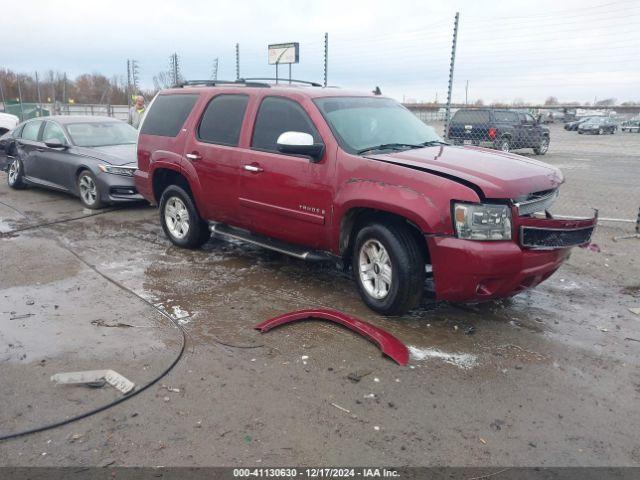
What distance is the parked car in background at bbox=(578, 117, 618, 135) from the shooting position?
37125 millimetres

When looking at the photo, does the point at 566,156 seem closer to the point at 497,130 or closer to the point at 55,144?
the point at 497,130

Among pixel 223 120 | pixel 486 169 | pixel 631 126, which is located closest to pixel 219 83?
pixel 223 120

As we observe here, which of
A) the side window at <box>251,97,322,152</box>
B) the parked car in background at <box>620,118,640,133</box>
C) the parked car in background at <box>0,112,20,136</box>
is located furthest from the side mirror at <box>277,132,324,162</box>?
the parked car in background at <box>620,118,640,133</box>

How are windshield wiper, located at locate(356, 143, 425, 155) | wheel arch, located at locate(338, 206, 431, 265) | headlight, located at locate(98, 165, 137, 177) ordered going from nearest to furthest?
wheel arch, located at locate(338, 206, 431, 265) < windshield wiper, located at locate(356, 143, 425, 155) < headlight, located at locate(98, 165, 137, 177)

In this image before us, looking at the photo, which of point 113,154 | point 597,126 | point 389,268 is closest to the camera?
point 389,268

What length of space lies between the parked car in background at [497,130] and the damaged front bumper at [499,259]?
1390cm

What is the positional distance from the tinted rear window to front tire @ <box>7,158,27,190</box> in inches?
534

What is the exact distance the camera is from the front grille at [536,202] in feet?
13.3

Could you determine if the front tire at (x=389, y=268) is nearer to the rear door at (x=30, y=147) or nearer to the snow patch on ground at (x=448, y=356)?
the snow patch on ground at (x=448, y=356)

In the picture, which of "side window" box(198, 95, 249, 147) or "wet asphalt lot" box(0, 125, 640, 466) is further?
"side window" box(198, 95, 249, 147)

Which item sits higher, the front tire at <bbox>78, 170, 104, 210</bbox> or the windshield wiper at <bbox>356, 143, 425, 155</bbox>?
the windshield wiper at <bbox>356, 143, 425, 155</bbox>

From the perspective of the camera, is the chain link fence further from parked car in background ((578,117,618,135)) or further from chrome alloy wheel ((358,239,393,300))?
parked car in background ((578,117,618,135))

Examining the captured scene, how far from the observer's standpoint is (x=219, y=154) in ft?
18.7

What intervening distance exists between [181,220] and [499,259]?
412cm
